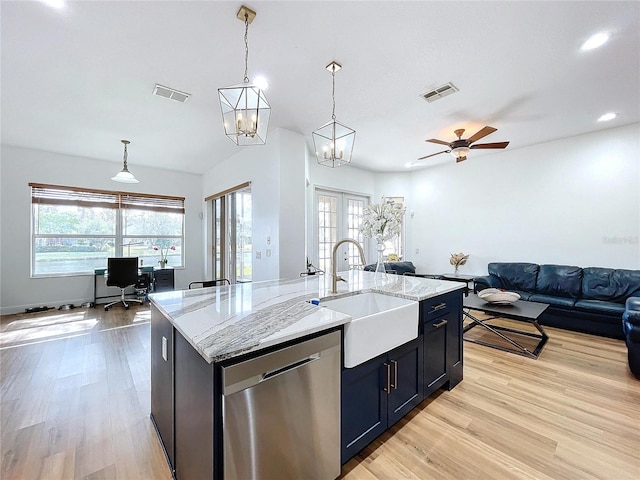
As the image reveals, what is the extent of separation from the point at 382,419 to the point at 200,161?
17.9 ft

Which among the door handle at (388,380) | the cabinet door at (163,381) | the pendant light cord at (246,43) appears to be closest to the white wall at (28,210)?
the pendant light cord at (246,43)

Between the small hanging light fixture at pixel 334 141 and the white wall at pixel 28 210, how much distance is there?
16.8 ft

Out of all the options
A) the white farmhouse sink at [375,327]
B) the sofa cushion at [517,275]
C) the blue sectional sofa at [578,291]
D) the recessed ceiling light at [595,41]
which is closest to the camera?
the white farmhouse sink at [375,327]

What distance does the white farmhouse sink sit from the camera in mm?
1409

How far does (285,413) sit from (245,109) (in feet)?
5.73

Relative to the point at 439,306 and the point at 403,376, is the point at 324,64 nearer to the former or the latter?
the point at 439,306

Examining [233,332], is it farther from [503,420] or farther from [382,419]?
[503,420]

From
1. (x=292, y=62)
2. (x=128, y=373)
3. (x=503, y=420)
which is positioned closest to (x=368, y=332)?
(x=503, y=420)

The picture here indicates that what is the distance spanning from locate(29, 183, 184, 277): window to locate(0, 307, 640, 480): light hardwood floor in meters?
2.69

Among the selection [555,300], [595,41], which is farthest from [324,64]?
[555,300]

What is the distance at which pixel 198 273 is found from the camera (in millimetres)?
6648

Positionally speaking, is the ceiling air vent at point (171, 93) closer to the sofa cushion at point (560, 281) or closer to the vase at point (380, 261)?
the vase at point (380, 261)

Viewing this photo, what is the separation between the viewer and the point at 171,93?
2943 mm

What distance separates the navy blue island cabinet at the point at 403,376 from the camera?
1.48 m
